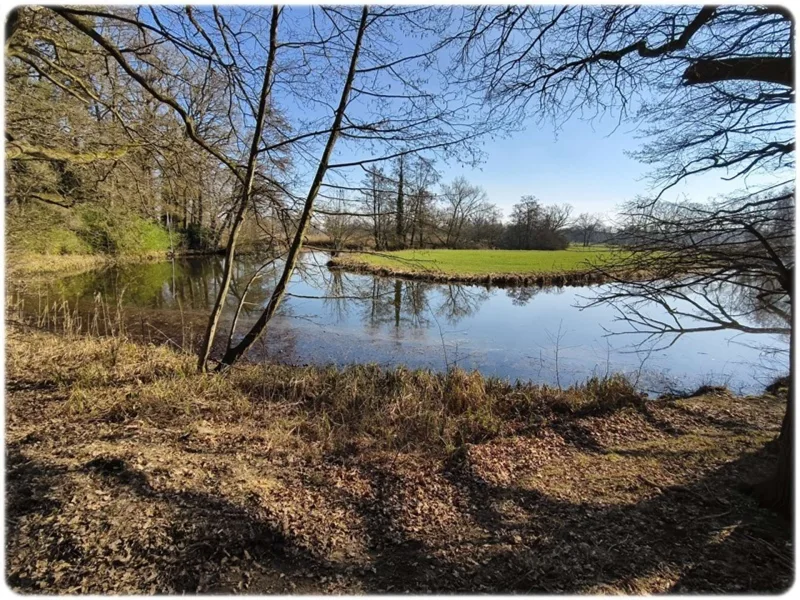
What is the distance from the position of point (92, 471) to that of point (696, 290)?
5379 millimetres

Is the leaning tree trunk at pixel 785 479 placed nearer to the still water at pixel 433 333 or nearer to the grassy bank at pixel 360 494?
the grassy bank at pixel 360 494

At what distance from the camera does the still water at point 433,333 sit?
7.68 meters

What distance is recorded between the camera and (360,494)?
3.05 metres

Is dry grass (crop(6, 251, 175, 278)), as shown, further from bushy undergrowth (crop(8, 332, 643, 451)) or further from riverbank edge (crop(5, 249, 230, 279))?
bushy undergrowth (crop(8, 332, 643, 451))

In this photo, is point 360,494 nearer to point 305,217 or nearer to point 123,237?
point 305,217

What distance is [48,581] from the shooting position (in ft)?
6.50

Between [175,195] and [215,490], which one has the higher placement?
[175,195]

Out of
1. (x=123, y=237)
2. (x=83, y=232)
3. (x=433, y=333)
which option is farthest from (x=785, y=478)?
(x=123, y=237)

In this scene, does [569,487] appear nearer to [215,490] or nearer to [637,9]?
[215,490]

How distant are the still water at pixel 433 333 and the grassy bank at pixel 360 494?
1.60 meters

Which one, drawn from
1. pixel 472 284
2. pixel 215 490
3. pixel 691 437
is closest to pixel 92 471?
pixel 215 490

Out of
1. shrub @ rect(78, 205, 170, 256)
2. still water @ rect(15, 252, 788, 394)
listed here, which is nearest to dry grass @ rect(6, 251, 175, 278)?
shrub @ rect(78, 205, 170, 256)

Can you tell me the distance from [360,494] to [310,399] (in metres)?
2.62

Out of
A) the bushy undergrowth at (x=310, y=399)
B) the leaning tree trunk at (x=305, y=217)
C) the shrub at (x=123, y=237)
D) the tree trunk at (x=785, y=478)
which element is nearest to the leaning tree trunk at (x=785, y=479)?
the tree trunk at (x=785, y=478)
